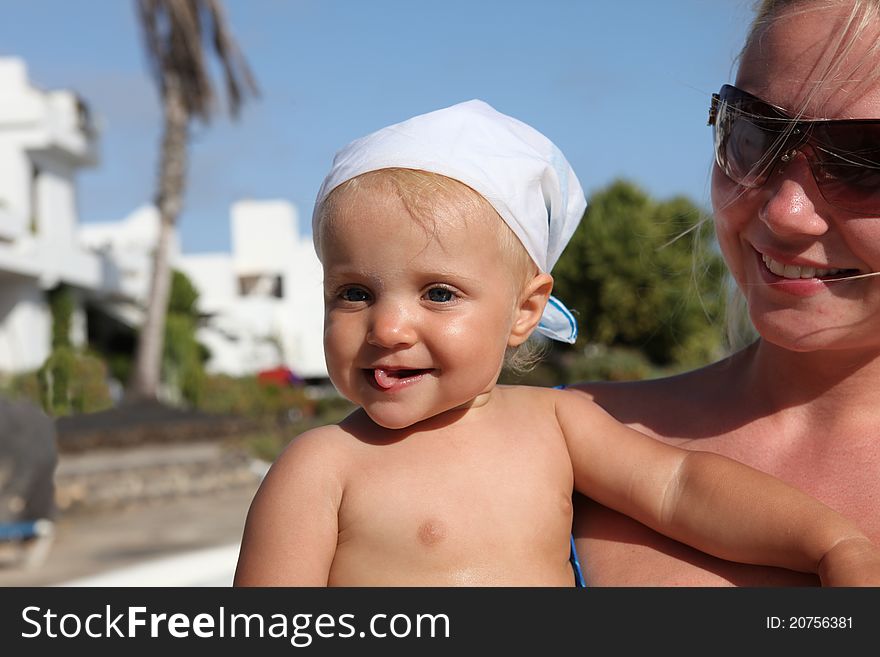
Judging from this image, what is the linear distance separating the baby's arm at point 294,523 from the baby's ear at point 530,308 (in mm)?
451

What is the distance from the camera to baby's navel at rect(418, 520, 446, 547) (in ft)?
5.98

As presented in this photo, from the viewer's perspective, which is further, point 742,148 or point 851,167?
point 742,148

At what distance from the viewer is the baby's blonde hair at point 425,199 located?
1856mm

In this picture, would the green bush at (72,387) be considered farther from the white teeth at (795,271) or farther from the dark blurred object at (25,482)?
the white teeth at (795,271)

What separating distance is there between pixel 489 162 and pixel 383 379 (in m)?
0.44

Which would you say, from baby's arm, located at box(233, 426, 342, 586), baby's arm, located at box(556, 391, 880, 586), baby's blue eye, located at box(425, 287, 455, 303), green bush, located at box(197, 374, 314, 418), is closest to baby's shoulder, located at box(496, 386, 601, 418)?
baby's arm, located at box(556, 391, 880, 586)

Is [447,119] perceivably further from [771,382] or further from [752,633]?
[752,633]

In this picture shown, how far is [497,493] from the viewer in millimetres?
1908

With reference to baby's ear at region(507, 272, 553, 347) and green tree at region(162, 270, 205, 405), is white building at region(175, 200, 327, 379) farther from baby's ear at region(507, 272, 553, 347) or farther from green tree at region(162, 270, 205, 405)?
baby's ear at region(507, 272, 553, 347)

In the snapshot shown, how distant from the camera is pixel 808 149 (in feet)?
6.21

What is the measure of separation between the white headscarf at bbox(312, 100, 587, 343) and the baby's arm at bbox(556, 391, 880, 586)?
0.37m

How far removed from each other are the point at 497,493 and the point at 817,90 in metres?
0.92

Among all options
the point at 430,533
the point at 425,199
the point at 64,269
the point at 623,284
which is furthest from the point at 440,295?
the point at 623,284

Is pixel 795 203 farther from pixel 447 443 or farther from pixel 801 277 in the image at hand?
pixel 447 443
